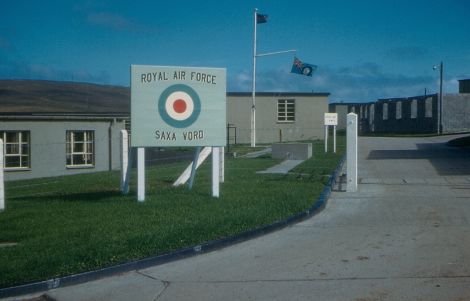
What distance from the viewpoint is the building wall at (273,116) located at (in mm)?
49688

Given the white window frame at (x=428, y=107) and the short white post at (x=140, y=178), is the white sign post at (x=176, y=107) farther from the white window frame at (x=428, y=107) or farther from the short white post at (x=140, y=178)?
the white window frame at (x=428, y=107)

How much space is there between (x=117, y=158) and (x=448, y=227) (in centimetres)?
2650

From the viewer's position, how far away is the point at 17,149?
30.9 meters

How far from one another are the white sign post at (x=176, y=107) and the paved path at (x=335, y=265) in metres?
3.36

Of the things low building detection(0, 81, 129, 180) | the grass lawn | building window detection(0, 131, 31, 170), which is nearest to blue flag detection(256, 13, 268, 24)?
low building detection(0, 81, 129, 180)

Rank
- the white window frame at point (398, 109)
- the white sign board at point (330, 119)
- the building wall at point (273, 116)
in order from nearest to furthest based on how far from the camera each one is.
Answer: the white sign board at point (330, 119) < the building wall at point (273, 116) < the white window frame at point (398, 109)

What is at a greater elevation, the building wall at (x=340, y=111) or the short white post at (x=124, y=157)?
the building wall at (x=340, y=111)

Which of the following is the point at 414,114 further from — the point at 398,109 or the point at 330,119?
the point at 330,119

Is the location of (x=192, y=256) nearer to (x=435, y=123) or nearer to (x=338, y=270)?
(x=338, y=270)

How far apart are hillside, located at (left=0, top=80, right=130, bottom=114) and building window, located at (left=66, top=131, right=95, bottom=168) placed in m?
5.27

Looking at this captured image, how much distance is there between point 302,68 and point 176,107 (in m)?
26.3

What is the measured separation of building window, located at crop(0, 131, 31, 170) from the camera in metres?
30.3

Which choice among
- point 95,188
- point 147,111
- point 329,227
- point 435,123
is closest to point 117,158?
point 95,188

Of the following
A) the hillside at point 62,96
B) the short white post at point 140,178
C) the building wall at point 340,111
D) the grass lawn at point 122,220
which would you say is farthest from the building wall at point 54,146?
the building wall at point 340,111
